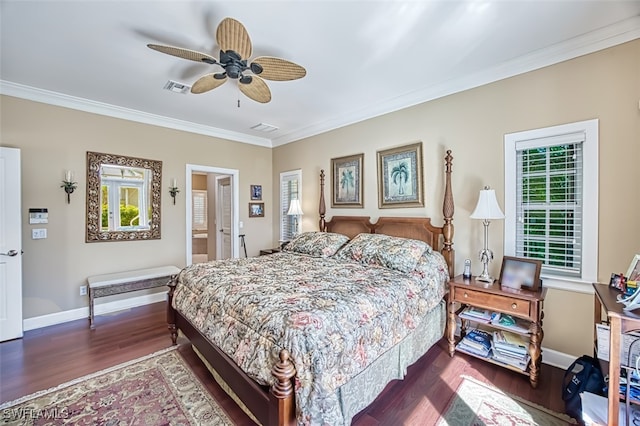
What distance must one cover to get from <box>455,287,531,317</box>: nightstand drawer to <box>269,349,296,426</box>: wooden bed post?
1887 mm

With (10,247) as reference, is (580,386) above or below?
below

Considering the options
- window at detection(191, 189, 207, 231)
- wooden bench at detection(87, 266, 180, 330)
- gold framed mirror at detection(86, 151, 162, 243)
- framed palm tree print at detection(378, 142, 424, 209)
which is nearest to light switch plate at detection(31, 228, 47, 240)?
gold framed mirror at detection(86, 151, 162, 243)

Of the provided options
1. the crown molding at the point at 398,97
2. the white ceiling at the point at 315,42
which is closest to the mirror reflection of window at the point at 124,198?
the crown molding at the point at 398,97

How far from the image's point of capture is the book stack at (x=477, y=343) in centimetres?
250

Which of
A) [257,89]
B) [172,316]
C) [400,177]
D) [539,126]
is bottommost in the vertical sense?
[172,316]

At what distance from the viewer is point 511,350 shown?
2.35 meters

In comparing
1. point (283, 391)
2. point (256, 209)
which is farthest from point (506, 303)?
point (256, 209)

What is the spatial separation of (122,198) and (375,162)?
3.69 m

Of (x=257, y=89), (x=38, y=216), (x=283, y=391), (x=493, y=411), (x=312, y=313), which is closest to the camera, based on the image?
(x=283, y=391)

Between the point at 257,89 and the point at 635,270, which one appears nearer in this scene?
the point at 635,270

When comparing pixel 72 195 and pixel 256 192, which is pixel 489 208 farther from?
pixel 72 195

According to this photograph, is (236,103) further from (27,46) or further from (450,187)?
(450,187)

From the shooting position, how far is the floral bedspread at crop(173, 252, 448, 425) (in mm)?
1459

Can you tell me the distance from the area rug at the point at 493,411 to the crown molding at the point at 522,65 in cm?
286
